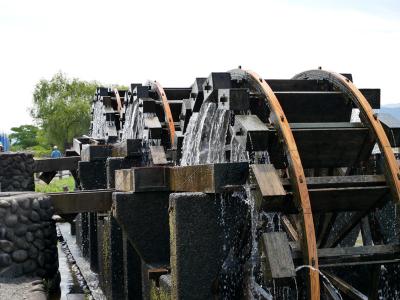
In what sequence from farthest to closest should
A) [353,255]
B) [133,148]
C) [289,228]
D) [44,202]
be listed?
[133,148], [44,202], [289,228], [353,255]

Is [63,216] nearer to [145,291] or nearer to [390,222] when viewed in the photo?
[145,291]

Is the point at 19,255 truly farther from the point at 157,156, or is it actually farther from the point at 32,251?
the point at 157,156

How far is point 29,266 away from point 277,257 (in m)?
4.15

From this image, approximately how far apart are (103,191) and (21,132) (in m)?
86.6

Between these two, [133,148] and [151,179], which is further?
[133,148]

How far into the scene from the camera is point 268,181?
5.36 m

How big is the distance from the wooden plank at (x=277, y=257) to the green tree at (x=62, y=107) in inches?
1939

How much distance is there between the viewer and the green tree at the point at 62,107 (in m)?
53.7

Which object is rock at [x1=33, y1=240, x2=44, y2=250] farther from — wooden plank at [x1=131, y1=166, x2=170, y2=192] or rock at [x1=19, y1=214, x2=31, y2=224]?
wooden plank at [x1=131, y1=166, x2=170, y2=192]

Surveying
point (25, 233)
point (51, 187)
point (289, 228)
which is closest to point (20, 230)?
point (25, 233)

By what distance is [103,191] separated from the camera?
7852mm

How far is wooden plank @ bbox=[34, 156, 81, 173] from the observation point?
13.7 m

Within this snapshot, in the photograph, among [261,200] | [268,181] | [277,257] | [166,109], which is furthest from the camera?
[166,109]

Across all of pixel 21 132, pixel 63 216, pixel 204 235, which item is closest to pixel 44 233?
pixel 63 216
